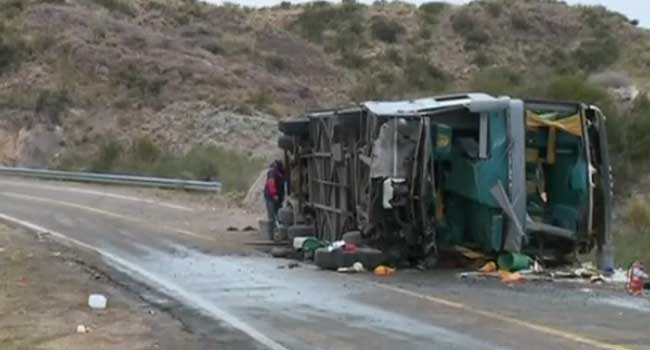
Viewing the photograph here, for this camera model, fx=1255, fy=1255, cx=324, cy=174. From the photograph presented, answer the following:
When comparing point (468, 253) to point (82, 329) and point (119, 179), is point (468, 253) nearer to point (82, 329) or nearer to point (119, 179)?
point (82, 329)

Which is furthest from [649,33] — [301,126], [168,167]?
[301,126]

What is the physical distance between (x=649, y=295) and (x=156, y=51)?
182ft

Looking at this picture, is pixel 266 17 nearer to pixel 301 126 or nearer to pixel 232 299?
pixel 301 126

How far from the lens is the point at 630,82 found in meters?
55.8

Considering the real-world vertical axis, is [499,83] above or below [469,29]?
below

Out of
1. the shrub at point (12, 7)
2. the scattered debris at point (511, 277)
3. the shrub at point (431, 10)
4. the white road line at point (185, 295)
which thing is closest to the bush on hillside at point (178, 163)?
the white road line at point (185, 295)

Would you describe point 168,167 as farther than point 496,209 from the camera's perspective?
Yes

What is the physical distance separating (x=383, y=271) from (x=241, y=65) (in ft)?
170

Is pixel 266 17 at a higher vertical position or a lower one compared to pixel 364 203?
higher

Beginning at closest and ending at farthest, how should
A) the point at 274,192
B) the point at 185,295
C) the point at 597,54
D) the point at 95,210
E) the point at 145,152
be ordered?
the point at 185,295
the point at 274,192
the point at 95,210
the point at 145,152
the point at 597,54

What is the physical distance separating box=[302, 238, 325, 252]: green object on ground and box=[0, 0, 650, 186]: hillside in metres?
16.1

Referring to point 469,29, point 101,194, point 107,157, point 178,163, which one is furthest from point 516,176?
point 469,29

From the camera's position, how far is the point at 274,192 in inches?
953

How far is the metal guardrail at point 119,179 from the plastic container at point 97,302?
2162 centimetres
